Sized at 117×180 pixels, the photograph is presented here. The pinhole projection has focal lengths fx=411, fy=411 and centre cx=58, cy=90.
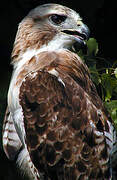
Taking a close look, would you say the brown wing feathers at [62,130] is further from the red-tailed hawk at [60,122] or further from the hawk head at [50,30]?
the hawk head at [50,30]

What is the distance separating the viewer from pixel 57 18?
7.90ft

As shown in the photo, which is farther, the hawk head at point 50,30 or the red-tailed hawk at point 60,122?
the hawk head at point 50,30

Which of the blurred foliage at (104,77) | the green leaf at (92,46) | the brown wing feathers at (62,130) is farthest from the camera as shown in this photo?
the green leaf at (92,46)

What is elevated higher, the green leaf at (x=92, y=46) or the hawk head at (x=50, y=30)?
the hawk head at (x=50, y=30)

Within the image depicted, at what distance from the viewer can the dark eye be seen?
2.39 meters

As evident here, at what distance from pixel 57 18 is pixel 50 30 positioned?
8cm

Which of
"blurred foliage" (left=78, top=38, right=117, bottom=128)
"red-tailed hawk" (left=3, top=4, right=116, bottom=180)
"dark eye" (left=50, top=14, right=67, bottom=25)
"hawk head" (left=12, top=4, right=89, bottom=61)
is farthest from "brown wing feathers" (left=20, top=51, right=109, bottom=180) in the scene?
"dark eye" (left=50, top=14, right=67, bottom=25)

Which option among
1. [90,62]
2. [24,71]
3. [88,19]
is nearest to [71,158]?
[24,71]

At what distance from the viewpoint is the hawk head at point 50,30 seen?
7.73 feet

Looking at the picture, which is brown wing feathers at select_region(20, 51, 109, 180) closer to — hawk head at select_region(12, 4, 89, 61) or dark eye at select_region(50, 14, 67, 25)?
hawk head at select_region(12, 4, 89, 61)

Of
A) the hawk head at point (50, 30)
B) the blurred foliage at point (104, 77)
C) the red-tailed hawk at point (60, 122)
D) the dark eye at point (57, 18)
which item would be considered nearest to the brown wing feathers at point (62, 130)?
the red-tailed hawk at point (60, 122)

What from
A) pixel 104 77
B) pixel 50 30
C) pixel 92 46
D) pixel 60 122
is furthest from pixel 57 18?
pixel 60 122

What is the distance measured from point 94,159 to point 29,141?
0.34 meters

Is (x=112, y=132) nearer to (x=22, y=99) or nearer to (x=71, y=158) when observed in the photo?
(x=71, y=158)
